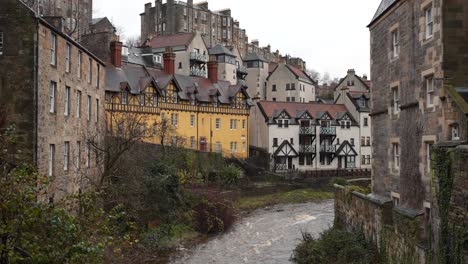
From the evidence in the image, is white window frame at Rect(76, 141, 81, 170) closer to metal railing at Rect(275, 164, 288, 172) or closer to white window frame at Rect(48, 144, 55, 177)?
white window frame at Rect(48, 144, 55, 177)

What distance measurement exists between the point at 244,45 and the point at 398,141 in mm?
93571

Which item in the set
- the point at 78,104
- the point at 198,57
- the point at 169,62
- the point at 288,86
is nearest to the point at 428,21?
the point at 78,104

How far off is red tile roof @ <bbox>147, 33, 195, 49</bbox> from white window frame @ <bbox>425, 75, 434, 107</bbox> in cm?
5146

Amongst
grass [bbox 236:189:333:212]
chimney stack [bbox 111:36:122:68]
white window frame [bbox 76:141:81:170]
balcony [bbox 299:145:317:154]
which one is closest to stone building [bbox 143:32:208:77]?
chimney stack [bbox 111:36:122:68]

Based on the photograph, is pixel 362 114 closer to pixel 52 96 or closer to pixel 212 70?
pixel 212 70

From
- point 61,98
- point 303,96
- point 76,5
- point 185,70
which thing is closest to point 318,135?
point 303,96

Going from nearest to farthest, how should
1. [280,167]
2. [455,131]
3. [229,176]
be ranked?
[455,131], [229,176], [280,167]

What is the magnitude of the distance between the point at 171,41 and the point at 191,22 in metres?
32.6

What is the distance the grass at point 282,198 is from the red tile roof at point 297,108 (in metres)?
11.6

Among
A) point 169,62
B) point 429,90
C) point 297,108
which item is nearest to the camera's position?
point 429,90

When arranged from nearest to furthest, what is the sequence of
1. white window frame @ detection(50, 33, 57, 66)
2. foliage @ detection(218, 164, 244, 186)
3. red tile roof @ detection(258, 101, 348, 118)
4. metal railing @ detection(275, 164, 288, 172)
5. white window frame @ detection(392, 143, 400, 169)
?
white window frame @ detection(392, 143, 400, 169)
white window frame @ detection(50, 33, 57, 66)
foliage @ detection(218, 164, 244, 186)
metal railing @ detection(275, 164, 288, 172)
red tile roof @ detection(258, 101, 348, 118)

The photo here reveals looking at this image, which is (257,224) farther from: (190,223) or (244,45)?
(244,45)

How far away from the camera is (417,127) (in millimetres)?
17562

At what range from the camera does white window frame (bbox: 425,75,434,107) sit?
16328 millimetres
